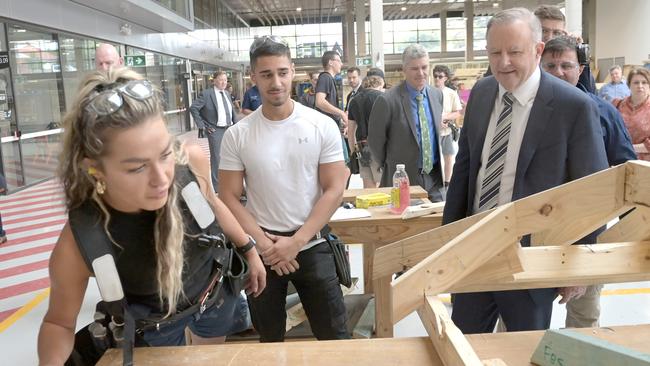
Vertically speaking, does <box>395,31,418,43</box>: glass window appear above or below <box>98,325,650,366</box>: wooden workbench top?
above

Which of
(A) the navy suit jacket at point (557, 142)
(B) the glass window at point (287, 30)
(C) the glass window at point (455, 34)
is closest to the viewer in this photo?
(A) the navy suit jacket at point (557, 142)

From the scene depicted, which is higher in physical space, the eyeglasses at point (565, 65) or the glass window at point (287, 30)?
the glass window at point (287, 30)

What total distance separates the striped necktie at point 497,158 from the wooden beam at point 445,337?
90 cm

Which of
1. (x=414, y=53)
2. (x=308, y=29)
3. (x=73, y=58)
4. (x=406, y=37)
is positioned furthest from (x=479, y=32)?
(x=414, y=53)

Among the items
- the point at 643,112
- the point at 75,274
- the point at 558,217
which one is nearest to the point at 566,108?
the point at 558,217

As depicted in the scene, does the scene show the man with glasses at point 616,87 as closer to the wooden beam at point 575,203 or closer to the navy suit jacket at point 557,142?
the navy suit jacket at point 557,142

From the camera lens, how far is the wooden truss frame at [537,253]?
1.21 meters

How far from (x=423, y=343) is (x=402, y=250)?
0.35 meters

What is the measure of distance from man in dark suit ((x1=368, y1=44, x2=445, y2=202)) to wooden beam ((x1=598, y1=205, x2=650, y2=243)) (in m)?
2.54

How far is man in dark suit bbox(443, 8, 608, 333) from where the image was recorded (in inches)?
73.3

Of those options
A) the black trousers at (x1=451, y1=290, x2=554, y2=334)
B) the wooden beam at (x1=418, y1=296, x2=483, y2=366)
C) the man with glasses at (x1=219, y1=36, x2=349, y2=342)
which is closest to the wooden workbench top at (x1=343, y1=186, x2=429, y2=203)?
the man with glasses at (x1=219, y1=36, x2=349, y2=342)

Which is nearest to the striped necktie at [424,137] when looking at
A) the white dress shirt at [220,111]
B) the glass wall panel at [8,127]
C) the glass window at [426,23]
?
A: the white dress shirt at [220,111]

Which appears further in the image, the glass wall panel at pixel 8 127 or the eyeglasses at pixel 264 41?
the glass wall panel at pixel 8 127

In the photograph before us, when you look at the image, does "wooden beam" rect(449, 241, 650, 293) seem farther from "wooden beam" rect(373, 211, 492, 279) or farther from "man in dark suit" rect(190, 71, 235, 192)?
"man in dark suit" rect(190, 71, 235, 192)
